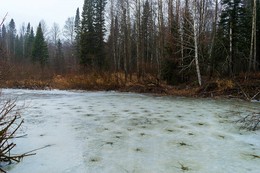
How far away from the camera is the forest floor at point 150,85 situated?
14.5m

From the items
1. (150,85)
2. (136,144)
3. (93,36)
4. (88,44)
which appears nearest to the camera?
(136,144)

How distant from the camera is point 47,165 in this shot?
3996 mm

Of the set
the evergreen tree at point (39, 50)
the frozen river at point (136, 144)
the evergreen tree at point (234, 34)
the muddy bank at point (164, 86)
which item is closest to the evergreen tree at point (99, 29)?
the muddy bank at point (164, 86)

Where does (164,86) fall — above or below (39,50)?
below

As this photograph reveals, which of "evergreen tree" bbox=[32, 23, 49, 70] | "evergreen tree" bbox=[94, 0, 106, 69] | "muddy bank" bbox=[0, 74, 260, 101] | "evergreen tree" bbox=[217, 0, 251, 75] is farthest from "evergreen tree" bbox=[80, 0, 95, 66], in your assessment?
"evergreen tree" bbox=[32, 23, 49, 70]

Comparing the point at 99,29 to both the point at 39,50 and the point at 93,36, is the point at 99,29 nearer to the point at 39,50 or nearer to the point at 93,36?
the point at 93,36

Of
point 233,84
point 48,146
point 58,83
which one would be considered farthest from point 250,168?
point 58,83

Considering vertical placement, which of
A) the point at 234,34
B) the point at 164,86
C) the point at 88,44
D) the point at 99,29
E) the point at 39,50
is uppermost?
the point at 99,29

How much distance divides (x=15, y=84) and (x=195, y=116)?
695 inches

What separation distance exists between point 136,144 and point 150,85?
12.1 m

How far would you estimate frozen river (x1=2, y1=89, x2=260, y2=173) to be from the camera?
3962mm

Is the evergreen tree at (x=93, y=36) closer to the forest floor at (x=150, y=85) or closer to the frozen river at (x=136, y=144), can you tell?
the forest floor at (x=150, y=85)

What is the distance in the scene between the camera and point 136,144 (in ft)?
16.9

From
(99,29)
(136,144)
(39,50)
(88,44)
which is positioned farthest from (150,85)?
(39,50)
